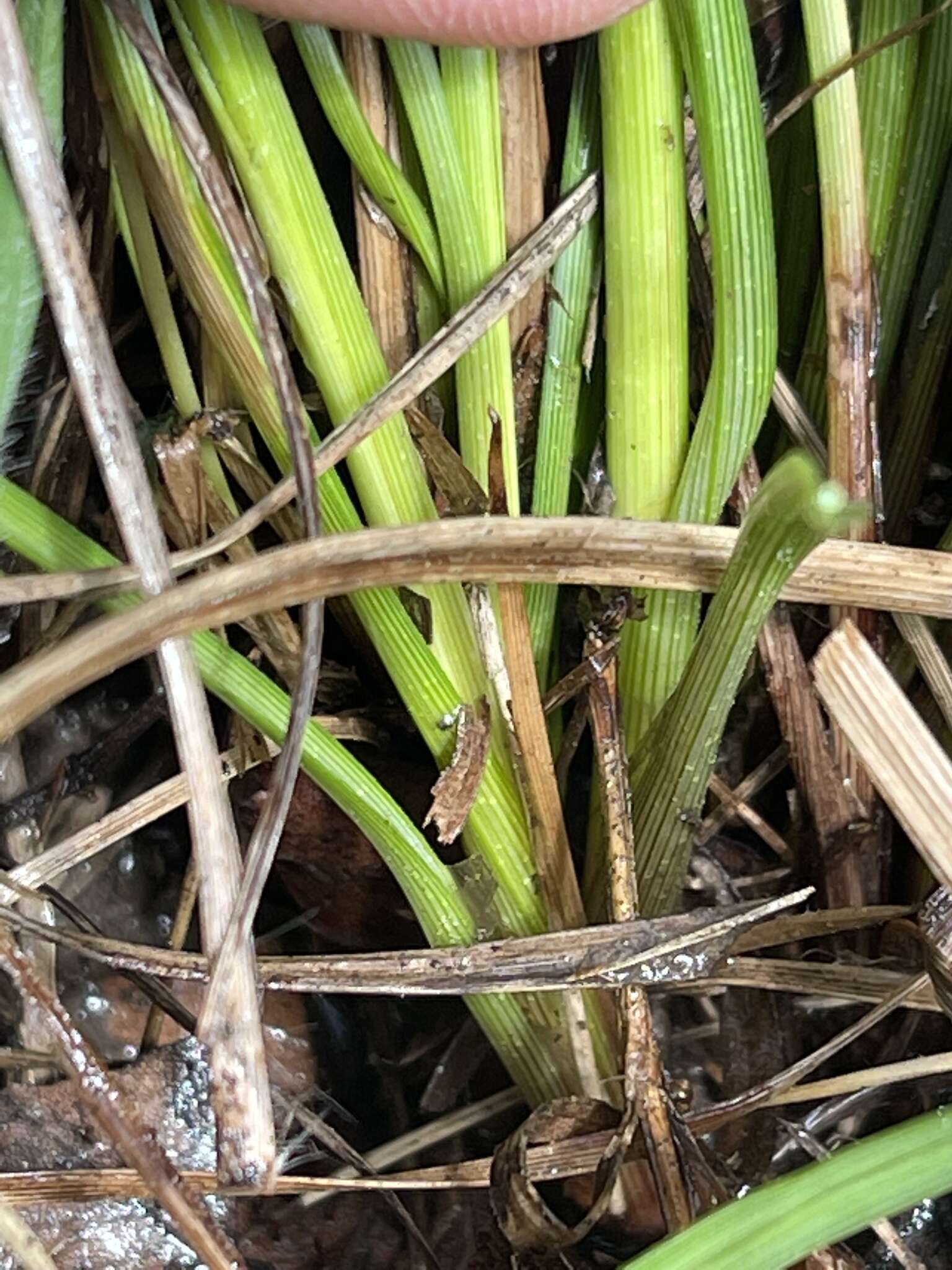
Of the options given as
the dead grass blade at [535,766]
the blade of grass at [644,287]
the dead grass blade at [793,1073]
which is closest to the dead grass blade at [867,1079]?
the dead grass blade at [793,1073]

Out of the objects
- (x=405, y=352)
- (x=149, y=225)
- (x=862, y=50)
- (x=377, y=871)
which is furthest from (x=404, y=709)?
(x=862, y=50)

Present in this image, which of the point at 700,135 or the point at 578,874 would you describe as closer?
the point at 700,135

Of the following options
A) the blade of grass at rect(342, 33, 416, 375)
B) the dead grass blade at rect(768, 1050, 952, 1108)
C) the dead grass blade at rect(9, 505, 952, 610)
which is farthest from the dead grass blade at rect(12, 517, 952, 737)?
the dead grass blade at rect(768, 1050, 952, 1108)

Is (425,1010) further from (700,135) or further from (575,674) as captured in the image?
(700,135)

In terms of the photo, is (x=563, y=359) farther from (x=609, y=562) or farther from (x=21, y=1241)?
(x=21, y=1241)

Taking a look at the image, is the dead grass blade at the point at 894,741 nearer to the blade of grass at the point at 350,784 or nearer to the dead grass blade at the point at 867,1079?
the dead grass blade at the point at 867,1079

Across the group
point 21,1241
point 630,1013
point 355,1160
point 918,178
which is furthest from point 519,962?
point 918,178
